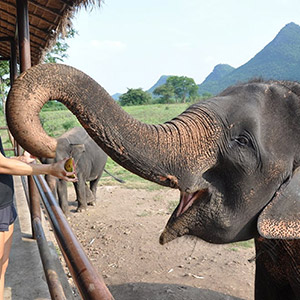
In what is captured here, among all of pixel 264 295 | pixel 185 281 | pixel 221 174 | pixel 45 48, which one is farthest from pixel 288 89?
pixel 45 48

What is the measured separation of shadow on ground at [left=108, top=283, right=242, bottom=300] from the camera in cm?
366

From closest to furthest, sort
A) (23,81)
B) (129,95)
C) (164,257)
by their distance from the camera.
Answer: (23,81) < (164,257) < (129,95)

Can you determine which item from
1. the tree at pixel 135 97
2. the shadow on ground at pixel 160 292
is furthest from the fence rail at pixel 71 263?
the tree at pixel 135 97

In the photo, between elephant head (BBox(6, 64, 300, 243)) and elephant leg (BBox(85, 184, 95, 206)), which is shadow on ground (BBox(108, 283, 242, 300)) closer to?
elephant head (BBox(6, 64, 300, 243))

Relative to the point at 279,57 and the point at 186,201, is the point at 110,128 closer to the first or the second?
the point at 186,201

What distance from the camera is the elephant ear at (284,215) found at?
1.56 m

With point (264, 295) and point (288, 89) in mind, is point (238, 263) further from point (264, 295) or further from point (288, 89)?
point (288, 89)

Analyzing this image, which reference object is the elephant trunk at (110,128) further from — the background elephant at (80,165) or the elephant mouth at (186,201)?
the background elephant at (80,165)

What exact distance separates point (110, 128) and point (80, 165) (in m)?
6.28

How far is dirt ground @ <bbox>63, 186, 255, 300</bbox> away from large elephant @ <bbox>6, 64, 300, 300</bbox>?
1.07 metres

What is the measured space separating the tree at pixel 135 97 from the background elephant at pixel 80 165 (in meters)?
53.0

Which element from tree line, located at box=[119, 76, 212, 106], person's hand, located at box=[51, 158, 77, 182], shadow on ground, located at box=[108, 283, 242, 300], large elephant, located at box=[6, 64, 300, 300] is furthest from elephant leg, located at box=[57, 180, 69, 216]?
tree line, located at box=[119, 76, 212, 106]

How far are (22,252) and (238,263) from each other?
113 inches

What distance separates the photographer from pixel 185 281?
4039mm
